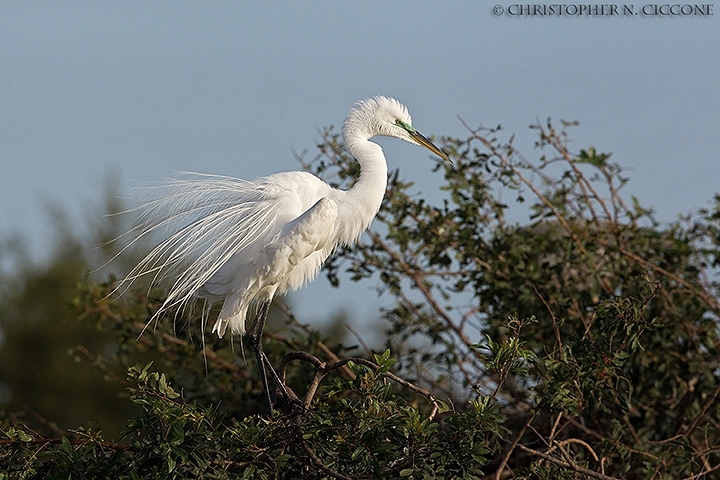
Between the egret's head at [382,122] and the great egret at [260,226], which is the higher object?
the egret's head at [382,122]

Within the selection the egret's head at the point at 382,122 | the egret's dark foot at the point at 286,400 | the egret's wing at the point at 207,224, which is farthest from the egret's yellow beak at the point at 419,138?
the egret's dark foot at the point at 286,400

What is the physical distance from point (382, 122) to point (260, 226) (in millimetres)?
769

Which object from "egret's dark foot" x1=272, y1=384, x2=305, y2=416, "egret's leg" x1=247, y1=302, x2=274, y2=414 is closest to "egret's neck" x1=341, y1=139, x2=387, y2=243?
"egret's leg" x1=247, y1=302, x2=274, y2=414

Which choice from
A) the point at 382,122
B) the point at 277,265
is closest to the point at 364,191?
the point at 382,122

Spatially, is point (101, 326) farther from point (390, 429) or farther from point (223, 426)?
point (390, 429)

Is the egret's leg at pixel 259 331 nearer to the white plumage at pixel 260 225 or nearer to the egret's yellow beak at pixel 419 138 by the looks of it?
the white plumage at pixel 260 225

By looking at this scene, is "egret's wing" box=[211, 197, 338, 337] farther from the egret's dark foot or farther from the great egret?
the egret's dark foot

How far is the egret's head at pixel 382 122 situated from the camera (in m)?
4.25

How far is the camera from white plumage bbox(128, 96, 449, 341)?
3.86 meters

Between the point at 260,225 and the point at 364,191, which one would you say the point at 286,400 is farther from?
the point at 364,191

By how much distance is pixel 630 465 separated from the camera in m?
3.78

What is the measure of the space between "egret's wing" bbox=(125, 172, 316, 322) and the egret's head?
1.38ft

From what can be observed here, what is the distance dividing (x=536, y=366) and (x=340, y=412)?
0.87m

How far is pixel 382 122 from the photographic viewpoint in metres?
4.29
